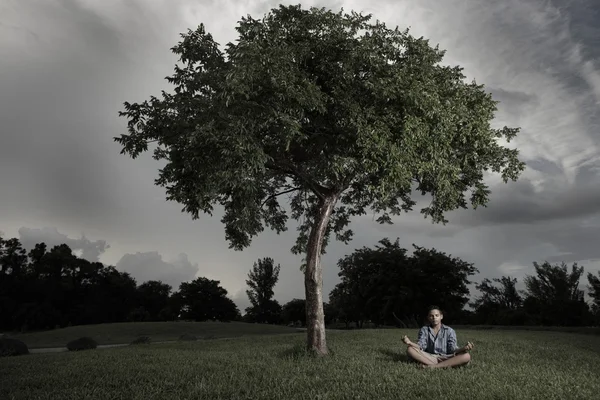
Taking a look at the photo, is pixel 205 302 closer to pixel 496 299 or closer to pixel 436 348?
pixel 496 299

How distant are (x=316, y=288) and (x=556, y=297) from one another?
183 ft

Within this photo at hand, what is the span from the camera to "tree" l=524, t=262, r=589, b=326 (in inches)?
2062

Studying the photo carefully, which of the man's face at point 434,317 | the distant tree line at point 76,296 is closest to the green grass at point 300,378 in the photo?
the man's face at point 434,317

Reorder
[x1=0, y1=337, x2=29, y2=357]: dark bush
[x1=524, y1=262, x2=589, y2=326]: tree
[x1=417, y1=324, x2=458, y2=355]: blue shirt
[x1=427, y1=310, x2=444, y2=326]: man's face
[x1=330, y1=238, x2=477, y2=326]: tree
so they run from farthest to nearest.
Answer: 1. [x1=524, y1=262, x2=589, y2=326]: tree
2. [x1=330, y1=238, x2=477, y2=326]: tree
3. [x1=0, y1=337, x2=29, y2=357]: dark bush
4. [x1=417, y1=324, x2=458, y2=355]: blue shirt
5. [x1=427, y1=310, x2=444, y2=326]: man's face

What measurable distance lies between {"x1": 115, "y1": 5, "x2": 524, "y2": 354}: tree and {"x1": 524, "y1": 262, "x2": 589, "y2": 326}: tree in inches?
1819

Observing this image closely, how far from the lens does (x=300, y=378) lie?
902 centimetres

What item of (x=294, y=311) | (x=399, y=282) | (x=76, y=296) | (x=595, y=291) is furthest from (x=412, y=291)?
(x=76, y=296)

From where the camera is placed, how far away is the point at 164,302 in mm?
85000

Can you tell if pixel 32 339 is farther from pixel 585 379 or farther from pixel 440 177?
pixel 585 379

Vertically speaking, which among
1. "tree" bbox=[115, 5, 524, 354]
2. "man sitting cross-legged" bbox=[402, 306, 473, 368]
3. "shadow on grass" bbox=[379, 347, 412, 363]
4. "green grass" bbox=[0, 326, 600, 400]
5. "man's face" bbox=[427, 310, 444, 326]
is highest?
"tree" bbox=[115, 5, 524, 354]

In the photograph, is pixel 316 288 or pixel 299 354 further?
pixel 316 288

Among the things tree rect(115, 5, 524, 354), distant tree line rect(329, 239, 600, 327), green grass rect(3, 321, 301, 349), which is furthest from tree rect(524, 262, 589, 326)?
tree rect(115, 5, 524, 354)

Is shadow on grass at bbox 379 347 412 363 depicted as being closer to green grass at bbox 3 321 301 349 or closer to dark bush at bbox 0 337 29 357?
dark bush at bbox 0 337 29 357

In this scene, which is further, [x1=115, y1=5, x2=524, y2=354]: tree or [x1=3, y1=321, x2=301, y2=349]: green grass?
[x1=3, y1=321, x2=301, y2=349]: green grass
